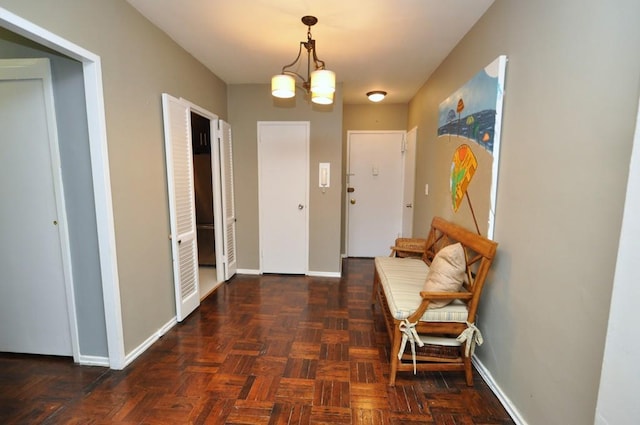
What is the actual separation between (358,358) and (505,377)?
944mm

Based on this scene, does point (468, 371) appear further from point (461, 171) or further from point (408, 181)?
point (408, 181)

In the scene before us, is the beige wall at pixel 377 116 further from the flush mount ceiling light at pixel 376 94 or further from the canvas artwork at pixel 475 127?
the canvas artwork at pixel 475 127

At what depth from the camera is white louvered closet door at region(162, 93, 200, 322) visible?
8.24 feet

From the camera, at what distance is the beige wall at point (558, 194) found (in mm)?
1105

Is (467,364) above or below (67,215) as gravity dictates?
below

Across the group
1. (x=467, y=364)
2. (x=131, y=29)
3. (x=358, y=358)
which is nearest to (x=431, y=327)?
(x=467, y=364)

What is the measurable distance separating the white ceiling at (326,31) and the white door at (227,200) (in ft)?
2.40

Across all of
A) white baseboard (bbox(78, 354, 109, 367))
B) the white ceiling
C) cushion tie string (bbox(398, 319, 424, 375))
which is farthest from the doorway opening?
cushion tie string (bbox(398, 319, 424, 375))

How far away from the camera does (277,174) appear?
12.7 feet

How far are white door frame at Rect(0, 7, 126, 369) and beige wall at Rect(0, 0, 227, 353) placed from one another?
55 mm

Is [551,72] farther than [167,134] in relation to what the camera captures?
No

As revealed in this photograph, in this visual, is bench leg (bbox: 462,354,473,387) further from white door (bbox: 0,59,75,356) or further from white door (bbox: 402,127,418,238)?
white door (bbox: 0,59,75,356)

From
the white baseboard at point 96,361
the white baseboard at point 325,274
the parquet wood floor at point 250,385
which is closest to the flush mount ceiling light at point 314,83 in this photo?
the parquet wood floor at point 250,385

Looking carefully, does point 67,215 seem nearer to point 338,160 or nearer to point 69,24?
point 69,24
